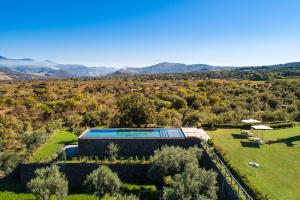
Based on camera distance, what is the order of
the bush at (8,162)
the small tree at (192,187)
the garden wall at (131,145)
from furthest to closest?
the garden wall at (131,145) → the bush at (8,162) → the small tree at (192,187)

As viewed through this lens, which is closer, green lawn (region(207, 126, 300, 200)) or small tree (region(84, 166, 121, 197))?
green lawn (region(207, 126, 300, 200))

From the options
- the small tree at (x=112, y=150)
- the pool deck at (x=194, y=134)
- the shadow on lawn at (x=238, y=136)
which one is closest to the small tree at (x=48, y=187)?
the small tree at (x=112, y=150)

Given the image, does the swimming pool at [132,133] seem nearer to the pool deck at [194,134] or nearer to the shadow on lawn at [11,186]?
the pool deck at [194,134]

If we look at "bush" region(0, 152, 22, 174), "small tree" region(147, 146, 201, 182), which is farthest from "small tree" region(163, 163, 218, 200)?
"bush" region(0, 152, 22, 174)

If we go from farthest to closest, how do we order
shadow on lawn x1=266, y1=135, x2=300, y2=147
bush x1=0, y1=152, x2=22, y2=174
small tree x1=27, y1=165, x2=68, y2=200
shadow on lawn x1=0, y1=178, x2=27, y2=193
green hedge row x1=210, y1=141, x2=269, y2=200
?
1. shadow on lawn x1=266, y1=135, x2=300, y2=147
2. bush x1=0, y1=152, x2=22, y2=174
3. shadow on lawn x1=0, y1=178, x2=27, y2=193
4. small tree x1=27, y1=165, x2=68, y2=200
5. green hedge row x1=210, y1=141, x2=269, y2=200

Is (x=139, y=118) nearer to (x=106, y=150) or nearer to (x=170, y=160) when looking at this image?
(x=106, y=150)

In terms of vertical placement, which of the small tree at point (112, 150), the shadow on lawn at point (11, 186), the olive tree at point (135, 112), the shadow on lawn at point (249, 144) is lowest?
the shadow on lawn at point (11, 186)

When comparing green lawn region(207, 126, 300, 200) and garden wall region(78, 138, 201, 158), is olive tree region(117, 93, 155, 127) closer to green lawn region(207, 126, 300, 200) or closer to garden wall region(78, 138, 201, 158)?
garden wall region(78, 138, 201, 158)

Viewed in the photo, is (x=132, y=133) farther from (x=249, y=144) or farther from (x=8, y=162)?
(x=8, y=162)

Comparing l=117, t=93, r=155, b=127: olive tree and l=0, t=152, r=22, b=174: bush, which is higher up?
l=117, t=93, r=155, b=127: olive tree
